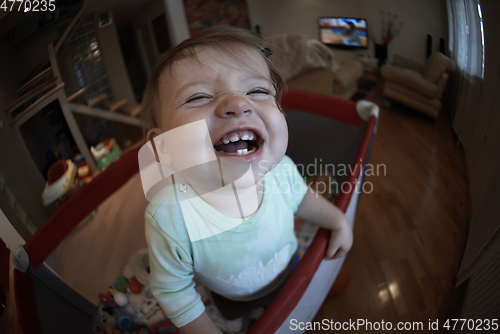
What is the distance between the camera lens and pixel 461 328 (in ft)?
1.56

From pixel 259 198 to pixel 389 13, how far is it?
31 cm

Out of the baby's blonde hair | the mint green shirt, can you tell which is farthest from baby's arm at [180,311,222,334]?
the baby's blonde hair

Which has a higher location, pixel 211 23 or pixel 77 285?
pixel 211 23

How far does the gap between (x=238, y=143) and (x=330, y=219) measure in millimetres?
309

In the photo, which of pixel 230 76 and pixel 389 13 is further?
pixel 389 13

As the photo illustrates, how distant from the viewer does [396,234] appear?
67 centimetres

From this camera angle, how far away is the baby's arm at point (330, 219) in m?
0.51

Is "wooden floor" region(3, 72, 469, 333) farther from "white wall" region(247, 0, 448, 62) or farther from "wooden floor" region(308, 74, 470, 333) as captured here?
"white wall" region(247, 0, 448, 62)

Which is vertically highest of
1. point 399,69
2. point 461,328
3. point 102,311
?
point 399,69

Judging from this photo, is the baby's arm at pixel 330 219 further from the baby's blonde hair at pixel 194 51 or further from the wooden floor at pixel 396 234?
the baby's blonde hair at pixel 194 51

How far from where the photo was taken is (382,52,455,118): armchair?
15.3 inches

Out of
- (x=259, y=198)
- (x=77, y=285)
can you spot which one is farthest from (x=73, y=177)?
(x=259, y=198)

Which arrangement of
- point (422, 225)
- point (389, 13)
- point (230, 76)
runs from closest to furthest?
point (230, 76), point (389, 13), point (422, 225)

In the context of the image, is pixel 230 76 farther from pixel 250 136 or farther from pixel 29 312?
pixel 29 312
